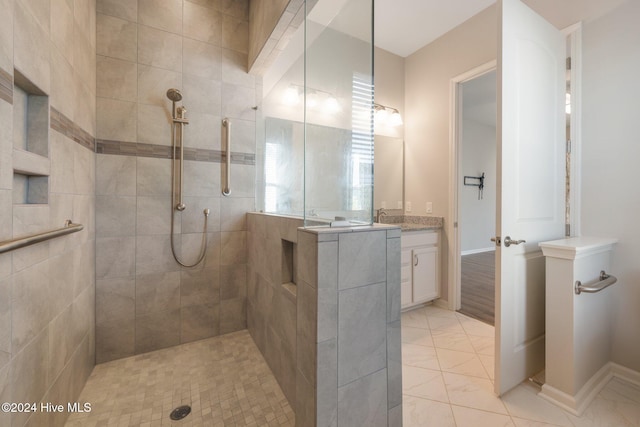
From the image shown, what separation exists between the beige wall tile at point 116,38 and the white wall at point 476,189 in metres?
5.62

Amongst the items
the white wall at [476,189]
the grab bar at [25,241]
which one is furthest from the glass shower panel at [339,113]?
the white wall at [476,189]

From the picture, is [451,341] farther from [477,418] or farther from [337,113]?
[337,113]

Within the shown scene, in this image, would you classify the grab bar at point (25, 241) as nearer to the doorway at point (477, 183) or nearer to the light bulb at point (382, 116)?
the light bulb at point (382, 116)

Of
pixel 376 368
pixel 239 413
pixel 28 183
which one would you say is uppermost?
pixel 28 183

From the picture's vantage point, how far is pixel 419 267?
258cm

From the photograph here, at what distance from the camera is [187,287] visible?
2045 mm

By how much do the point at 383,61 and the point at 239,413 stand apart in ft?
11.7

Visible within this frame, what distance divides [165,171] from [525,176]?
2.53 m

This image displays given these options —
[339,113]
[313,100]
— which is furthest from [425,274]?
[313,100]

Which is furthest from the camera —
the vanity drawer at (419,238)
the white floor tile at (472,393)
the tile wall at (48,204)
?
the vanity drawer at (419,238)

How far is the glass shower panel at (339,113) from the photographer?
4.03ft

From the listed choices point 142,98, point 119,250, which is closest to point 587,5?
point 142,98

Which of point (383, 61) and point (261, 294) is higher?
point (383, 61)

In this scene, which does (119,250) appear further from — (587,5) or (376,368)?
(587,5)
